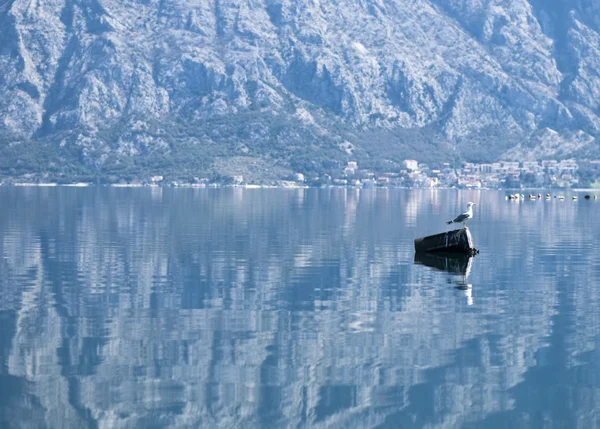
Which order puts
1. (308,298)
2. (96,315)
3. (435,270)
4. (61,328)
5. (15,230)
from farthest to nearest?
1. (15,230)
2. (435,270)
3. (308,298)
4. (96,315)
5. (61,328)

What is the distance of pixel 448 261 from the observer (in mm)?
58219

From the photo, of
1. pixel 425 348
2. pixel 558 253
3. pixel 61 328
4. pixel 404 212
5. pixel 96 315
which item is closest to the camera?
pixel 425 348

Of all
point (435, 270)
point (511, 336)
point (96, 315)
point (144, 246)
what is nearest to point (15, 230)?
point (144, 246)

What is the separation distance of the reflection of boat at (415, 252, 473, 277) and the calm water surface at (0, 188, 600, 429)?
21 cm

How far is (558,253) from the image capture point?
62.7 meters

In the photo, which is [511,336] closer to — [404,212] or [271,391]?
[271,391]

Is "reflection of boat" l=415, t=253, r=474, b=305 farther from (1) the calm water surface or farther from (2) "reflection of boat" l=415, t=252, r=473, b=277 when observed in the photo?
(1) the calm water surface

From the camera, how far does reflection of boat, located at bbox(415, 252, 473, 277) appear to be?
5341 cm

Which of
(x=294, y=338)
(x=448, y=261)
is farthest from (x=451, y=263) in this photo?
(x=294, y=338)

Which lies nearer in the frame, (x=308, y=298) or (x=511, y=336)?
(x=511, y=336)

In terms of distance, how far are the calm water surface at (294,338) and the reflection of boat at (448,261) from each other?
8.2 inches

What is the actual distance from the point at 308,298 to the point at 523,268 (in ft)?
52.0

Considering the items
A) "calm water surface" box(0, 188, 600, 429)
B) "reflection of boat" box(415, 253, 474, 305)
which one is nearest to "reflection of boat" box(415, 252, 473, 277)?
"reflection of boat" box(415, 253, 474, 305)

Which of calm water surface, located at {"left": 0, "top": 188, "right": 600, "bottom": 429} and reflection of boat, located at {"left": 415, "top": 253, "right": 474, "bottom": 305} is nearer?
calm water surface, located at {"left": 0, "top": 188, "right": 600, "bottom": 429}
